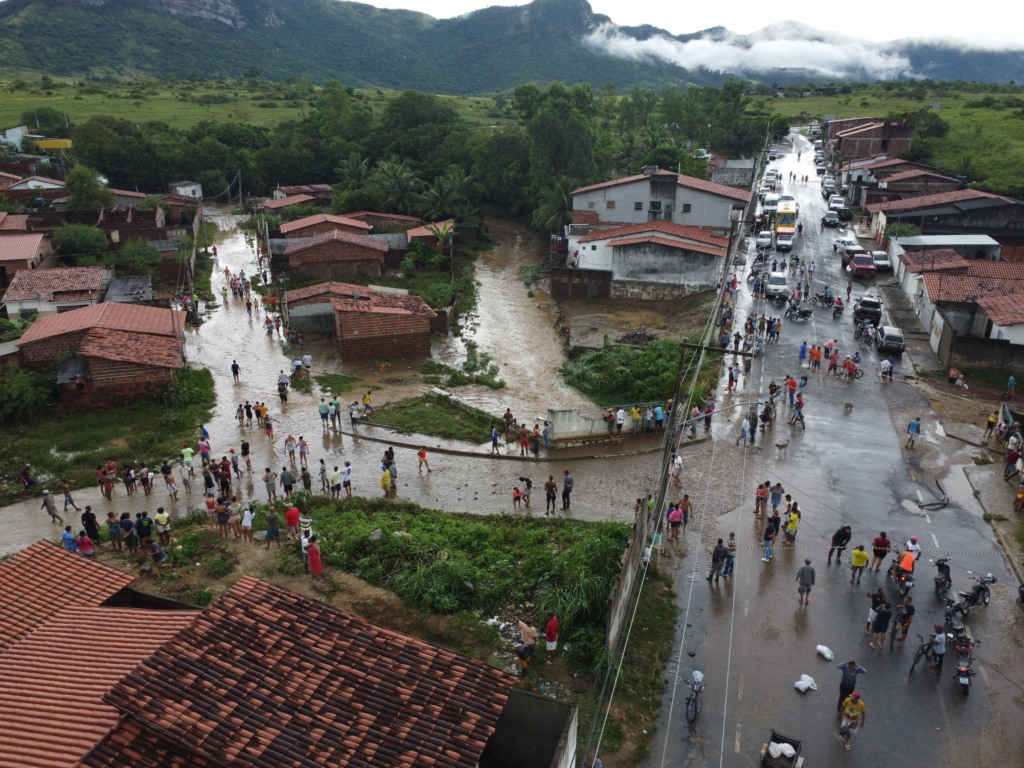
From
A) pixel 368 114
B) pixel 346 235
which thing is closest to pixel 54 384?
pixel 346 235

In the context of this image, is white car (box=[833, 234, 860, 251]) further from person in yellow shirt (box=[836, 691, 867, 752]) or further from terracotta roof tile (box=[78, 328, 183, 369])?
terracotta roof tile (box=[78, 328, 183, 369])

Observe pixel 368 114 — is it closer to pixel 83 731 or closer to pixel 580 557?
pixel 580 557

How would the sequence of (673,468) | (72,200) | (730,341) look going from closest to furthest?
(673,468) < (730,341) < (72,200)

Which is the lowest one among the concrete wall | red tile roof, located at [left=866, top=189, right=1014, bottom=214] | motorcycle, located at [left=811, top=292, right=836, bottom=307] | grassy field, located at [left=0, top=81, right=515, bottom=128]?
the concrete wall

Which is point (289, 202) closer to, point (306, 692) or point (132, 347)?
point (132, 347)

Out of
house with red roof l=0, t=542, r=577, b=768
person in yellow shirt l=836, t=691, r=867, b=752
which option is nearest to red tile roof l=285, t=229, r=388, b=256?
house with red roof l=0, t=542, r=577, b=768

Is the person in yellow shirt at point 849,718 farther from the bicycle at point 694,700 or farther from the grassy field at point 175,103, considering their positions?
the grassy field at point 175,103
